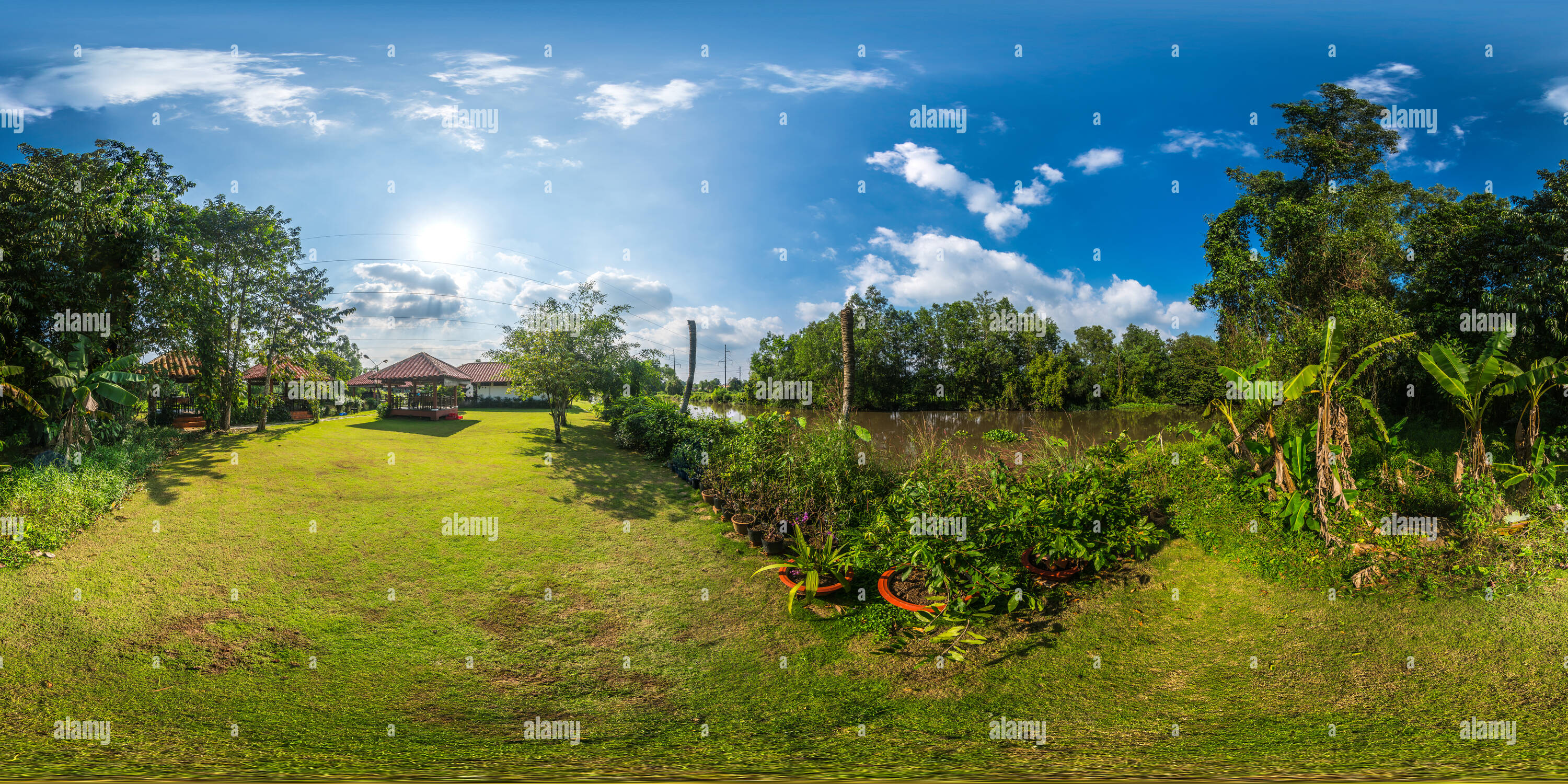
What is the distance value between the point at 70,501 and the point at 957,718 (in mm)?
11679

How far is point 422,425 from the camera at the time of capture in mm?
19734

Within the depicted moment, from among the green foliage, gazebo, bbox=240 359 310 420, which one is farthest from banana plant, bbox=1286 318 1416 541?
gazebo, bbox=240 359 310 420

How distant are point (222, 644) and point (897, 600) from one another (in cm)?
659

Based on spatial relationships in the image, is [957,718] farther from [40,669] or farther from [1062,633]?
[40,669]

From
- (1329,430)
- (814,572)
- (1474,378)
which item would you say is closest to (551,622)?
(814,572)

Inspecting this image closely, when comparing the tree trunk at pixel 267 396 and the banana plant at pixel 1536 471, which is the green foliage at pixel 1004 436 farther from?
the tree trunk at pixel 267 396

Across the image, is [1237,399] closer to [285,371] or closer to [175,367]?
[285,371]

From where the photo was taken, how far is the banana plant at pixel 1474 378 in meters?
7.02

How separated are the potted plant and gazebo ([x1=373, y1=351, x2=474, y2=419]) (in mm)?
19358

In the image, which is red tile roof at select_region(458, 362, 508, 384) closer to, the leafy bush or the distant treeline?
the distant treeline

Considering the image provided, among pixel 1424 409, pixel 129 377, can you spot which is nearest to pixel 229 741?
pixel 129 377

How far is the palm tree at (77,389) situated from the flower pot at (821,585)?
12.2m

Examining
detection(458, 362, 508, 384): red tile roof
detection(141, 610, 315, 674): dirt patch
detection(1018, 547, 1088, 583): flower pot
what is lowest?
detection(141, 610, 315, 674): dirt patch

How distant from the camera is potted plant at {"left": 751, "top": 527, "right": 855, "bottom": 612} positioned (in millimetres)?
6707
